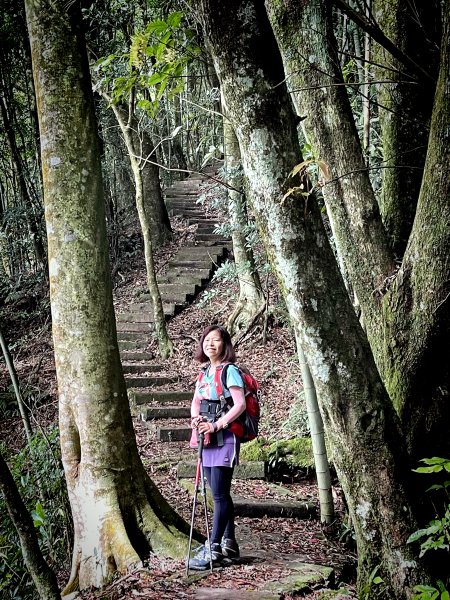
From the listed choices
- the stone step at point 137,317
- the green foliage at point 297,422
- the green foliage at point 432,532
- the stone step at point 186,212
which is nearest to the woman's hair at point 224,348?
the green foliage at point 432,532

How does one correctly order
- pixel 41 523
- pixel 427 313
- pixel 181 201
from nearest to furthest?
1. pixel 427 313
2. pixel 41 523
3. pixel 181 201

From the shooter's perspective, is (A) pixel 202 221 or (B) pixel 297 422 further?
(A) pixel 202 221

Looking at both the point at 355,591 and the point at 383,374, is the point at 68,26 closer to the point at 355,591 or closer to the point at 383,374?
the point at 383,374

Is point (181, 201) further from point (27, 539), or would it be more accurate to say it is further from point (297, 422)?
point (27, 539)

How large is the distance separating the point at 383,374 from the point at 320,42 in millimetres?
2483

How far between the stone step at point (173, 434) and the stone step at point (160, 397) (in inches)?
42.2

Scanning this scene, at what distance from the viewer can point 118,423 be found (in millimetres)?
4258

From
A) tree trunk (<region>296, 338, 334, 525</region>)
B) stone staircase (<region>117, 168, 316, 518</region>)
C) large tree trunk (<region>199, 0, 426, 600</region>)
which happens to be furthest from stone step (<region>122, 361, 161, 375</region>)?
large tree trunk (<region>199, 0, 426, 600</region>)

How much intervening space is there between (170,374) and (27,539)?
6.79m

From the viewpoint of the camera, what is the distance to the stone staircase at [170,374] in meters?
6.24

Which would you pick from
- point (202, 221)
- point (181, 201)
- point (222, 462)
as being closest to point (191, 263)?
point (202, 221)

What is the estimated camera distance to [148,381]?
9.42m

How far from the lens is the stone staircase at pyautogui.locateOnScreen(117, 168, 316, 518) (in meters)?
6.24

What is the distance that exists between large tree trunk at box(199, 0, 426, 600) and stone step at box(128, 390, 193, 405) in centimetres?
542
